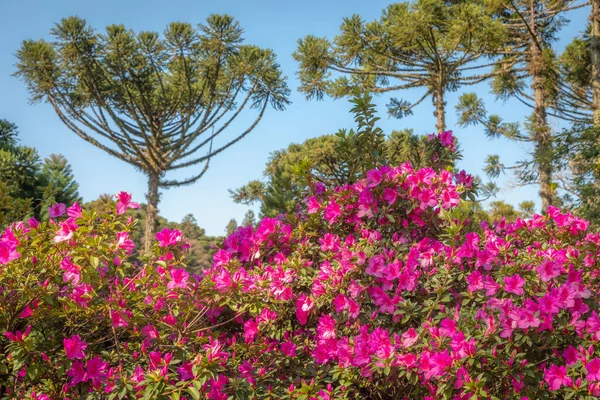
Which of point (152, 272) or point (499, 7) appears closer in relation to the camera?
point (152, 272)

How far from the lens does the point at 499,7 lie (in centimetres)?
1345

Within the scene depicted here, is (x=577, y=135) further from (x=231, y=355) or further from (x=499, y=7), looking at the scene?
(x=231, y=355)

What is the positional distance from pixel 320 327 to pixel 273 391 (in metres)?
0.38

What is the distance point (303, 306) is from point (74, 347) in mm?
1076

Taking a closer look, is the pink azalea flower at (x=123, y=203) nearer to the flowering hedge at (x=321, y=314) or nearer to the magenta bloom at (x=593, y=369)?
the flowering hedge at (x=321, y=314)

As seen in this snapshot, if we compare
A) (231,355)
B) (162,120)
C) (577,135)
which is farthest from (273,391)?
(162,120)

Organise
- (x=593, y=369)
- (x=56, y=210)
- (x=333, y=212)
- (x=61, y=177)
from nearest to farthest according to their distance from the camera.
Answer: (x=593, y=369)
(x=56, y=210)
(x=333, y=212)
(x=61, y=177)

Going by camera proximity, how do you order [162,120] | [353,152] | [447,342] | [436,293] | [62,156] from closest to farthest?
[447,342] → [436,293] → [353,152] → [62,156] → [162,120]

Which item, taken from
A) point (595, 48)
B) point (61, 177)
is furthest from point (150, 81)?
point (595, 48)

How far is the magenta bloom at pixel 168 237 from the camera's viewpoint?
8.13ft

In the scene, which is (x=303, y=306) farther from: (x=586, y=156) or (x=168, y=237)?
(x=586, y=156)

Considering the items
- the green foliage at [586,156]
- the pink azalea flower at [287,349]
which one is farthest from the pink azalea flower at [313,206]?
the green foliage at [586,156]

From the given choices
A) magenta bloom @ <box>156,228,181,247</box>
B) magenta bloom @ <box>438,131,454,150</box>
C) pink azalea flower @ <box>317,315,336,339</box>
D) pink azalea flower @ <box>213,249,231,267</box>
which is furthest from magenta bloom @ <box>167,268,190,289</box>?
magenta bloom @ <box>438,131,454,150</box>

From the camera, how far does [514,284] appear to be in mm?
2344
